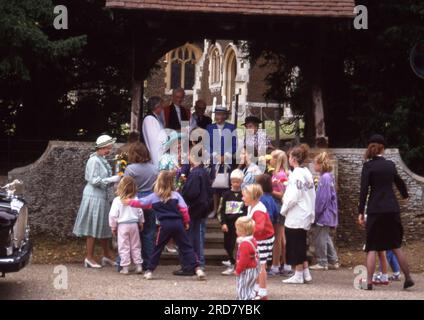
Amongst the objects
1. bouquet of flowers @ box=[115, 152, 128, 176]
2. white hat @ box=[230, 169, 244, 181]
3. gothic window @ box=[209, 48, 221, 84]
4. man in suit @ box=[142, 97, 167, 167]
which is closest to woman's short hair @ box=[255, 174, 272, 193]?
white hat @ box=[230, 169, 244, 181]

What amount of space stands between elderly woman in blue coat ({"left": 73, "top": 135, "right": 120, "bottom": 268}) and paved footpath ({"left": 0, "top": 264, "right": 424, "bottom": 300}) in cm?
48

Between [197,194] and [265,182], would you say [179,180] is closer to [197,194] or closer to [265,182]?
[197,194]

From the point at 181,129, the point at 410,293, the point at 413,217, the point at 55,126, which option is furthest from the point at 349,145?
the point at 410,293

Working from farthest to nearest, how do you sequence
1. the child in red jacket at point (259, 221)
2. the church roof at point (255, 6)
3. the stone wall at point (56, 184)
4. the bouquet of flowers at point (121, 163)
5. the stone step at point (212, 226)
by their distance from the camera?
the stone wall at point (56, 184)
the church roof at point (255, 6)
the stone step at point (212, 226)
the bouquet of flowers at point (121, 163)
the child in red jacket at point (259, 221)

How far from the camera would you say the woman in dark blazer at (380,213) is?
10711 mm

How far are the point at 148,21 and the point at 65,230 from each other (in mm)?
3789

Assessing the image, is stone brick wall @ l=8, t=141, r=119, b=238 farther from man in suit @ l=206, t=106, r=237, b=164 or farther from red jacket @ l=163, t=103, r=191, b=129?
man in suit @ l=206, t=106, r=237, b=164

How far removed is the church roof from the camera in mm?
14383

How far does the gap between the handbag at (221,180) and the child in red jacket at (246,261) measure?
152 inches

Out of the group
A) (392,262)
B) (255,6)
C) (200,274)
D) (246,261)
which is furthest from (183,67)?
(246,261)

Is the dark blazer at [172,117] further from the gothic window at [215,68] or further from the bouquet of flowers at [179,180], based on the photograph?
the gothic window at [215,68]

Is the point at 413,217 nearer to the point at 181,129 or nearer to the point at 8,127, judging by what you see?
the point at 181,129

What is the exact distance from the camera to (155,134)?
13.4m

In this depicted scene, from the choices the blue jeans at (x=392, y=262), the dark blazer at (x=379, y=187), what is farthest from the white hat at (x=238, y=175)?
the blue jeans at (x=392, y=262)
